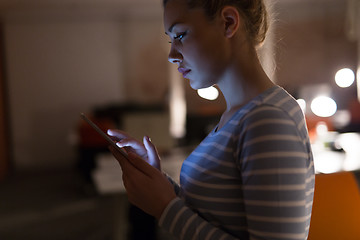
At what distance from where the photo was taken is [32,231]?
3445 millimetres

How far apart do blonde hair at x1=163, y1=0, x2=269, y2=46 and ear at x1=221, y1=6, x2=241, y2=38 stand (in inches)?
0.5

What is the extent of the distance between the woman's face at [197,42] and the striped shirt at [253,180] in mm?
115

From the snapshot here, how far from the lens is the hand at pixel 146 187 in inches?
28.6

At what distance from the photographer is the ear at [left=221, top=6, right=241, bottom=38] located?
28.0 inches

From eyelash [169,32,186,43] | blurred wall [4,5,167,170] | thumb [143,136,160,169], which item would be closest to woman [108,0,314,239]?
eyelash [169,32,186,43]

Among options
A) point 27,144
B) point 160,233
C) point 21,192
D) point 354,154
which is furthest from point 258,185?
point 27,144

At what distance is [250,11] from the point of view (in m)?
0.75

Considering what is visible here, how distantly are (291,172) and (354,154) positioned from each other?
94.2 inches

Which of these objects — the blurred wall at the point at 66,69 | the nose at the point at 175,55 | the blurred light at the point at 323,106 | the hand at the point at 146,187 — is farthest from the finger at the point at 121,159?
the blurred wall at the point at 66,69

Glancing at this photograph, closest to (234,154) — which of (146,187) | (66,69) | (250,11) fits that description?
(146,187)

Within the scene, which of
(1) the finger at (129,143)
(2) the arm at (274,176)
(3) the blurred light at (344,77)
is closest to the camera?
(2) the arm at (274,176)

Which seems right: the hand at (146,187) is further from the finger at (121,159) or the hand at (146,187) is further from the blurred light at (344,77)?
the blurred light at (344,77)

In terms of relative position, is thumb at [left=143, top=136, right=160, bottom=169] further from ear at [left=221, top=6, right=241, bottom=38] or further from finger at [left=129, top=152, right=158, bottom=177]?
ear at [left=221, top=6, right=241, bottom=38]

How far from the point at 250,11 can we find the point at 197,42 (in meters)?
0.14
